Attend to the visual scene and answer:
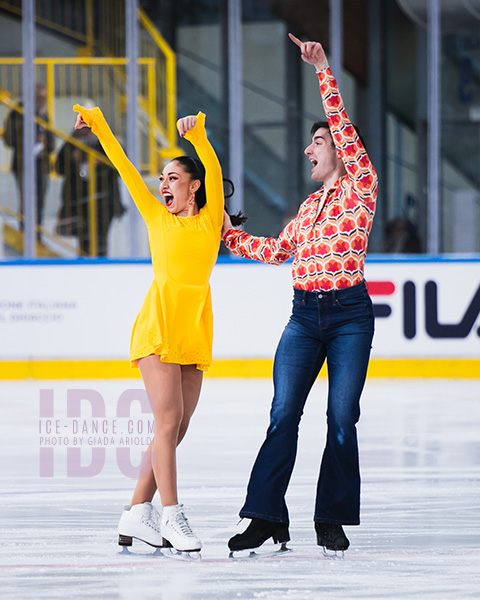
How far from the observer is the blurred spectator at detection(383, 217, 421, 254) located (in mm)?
11438

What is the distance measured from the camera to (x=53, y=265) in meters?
10.3

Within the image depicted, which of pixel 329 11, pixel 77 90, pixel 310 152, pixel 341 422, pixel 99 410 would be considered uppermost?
pixel 329 11

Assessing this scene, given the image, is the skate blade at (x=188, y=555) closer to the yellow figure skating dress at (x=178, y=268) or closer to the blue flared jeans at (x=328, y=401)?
the blue flared jeans at (x=328, y=401)

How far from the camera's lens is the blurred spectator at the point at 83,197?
11477mm

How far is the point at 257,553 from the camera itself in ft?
12.9

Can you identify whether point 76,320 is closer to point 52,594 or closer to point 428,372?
point 428,372

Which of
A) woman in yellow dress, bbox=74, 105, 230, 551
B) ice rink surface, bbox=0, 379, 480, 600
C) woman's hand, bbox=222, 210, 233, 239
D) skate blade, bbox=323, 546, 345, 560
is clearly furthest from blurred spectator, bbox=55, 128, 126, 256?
skate blade, bbox=323, 546, 345, 560

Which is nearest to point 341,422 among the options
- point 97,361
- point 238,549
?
point 238,549

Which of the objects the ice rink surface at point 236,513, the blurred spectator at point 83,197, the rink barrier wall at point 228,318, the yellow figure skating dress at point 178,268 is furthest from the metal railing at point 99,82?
the yellow figure skating dress at point 178,268

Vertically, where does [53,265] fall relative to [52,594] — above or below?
above

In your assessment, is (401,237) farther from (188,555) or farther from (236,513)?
(188,555)

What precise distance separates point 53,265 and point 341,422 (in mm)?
6877

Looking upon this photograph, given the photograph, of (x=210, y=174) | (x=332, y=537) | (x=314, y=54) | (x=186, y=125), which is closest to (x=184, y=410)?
(x=332, y=537)

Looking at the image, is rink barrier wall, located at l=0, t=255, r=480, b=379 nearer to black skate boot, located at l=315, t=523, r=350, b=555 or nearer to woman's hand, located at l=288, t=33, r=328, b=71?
black skate boot, located at l=315, t=523, r=350, b=555
